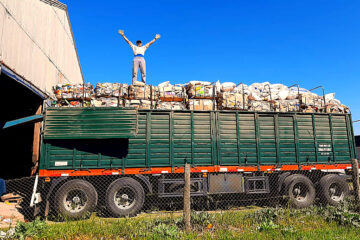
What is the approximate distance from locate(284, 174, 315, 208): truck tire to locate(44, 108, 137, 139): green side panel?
5.29 m

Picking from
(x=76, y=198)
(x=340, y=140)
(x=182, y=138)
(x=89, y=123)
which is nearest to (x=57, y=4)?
(x=89, y=123)

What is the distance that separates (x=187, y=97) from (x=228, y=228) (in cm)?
456

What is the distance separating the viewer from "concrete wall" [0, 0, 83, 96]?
8.00 metres

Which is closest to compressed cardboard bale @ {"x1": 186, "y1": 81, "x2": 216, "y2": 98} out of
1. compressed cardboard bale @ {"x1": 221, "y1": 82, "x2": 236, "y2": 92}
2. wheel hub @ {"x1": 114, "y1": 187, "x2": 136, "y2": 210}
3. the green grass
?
compressed cardboard bale @ {"x1": 221, "y1": 82, "x2": 236, "y2": 92}

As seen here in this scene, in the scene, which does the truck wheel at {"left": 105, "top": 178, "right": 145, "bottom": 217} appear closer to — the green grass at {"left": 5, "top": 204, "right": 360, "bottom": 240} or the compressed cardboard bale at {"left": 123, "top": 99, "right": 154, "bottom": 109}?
the green grass at {"left": 5, "top": 204, "right": 360, "bottom": 240}

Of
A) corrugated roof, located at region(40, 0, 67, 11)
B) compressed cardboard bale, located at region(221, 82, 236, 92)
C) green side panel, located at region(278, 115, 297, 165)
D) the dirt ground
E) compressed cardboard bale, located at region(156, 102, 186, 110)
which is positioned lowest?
the dirt ground

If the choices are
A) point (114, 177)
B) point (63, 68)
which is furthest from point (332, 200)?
point (63, 68)

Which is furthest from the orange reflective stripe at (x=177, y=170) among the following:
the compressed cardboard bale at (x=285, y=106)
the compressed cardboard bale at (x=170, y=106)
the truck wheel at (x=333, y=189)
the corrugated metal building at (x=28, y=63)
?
the corrugated metal building at (x=28, y=63)

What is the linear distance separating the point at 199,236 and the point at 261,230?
1315 mm

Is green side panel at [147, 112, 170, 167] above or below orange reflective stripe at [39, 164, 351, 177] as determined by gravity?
above

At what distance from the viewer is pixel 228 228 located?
4812 millimetres

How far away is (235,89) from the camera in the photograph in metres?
8.75

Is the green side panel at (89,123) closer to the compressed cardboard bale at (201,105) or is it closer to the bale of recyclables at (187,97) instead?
the bale of recyclables at (187,97)

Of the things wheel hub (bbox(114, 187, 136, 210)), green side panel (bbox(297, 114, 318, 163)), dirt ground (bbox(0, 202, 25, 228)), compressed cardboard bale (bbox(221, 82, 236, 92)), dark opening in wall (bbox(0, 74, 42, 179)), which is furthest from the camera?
dark opening in wall (bbox(0, 74, 42, 179))
